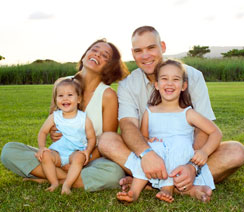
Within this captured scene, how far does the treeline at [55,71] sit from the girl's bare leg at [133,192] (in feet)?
58.7

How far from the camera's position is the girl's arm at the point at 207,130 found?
2908 mm

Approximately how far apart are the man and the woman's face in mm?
275

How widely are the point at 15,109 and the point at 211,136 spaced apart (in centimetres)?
712

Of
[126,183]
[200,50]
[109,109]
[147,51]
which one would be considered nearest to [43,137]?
[109,109]

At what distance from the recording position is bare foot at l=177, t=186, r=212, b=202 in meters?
2.65

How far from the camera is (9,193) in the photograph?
2.87m

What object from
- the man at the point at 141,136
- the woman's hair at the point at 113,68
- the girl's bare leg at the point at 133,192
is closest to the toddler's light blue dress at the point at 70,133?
the man at the point at 141,136

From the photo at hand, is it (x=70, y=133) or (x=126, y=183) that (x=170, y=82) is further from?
(x=70, y=133)

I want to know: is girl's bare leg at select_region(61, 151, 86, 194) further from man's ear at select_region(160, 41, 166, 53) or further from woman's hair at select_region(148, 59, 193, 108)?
man's ear at select_region(160, 41, 166, 53)

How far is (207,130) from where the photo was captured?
2.96 meters

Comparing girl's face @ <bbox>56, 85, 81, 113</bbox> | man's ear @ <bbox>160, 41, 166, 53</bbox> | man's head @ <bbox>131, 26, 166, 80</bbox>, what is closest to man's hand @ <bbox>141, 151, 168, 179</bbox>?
girl's face @ <bbox>56, 85, 81, 113</bbox>

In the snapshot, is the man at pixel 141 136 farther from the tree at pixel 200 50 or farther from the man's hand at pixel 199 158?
the tree at pixel 200 50

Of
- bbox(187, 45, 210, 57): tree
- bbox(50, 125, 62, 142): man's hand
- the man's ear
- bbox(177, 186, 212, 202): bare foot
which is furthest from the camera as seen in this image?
bbox(187, 45, 210, 57): tree

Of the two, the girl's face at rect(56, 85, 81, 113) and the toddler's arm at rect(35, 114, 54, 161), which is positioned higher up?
the girl's face at rect(56, 85, 81, 113)
